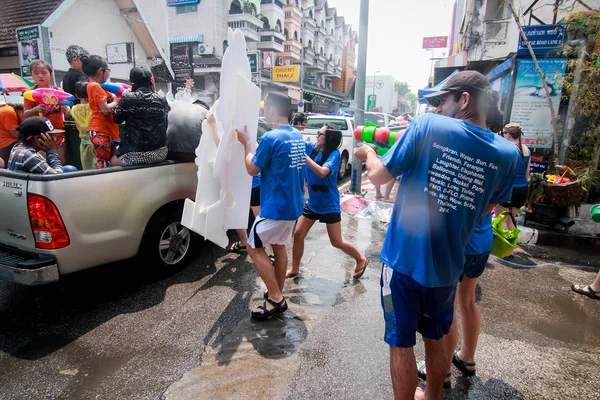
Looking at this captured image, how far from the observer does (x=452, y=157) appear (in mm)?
1631

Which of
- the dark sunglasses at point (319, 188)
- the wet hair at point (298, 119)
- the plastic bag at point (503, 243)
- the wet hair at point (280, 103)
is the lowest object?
the plastic bag at point (503, 243)

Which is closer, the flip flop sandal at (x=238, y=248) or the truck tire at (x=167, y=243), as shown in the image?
the truck tire at (x=167, y=243)

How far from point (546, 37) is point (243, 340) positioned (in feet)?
22.2

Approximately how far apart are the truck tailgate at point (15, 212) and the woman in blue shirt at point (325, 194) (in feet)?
7.53

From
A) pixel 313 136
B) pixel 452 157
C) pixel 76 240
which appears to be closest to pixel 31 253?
pixel 76 240

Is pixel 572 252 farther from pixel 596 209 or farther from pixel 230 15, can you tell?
pixel 230 15

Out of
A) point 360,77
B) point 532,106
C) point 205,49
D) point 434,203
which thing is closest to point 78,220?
point 434,203

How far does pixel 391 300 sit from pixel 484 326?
185 centimetres

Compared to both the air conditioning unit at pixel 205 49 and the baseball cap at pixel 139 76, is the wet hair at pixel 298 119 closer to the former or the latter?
the baseball cap at pixel 139 76

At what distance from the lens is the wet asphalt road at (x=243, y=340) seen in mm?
2307

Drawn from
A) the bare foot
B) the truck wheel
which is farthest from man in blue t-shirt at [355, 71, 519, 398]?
the truck wheel

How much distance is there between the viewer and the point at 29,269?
8.39ft

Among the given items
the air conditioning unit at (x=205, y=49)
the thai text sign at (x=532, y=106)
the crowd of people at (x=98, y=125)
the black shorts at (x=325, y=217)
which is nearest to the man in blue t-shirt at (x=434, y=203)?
the black shorts at (x=325, y=217)

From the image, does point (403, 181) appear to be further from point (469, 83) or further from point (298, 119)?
point (298, 119)
